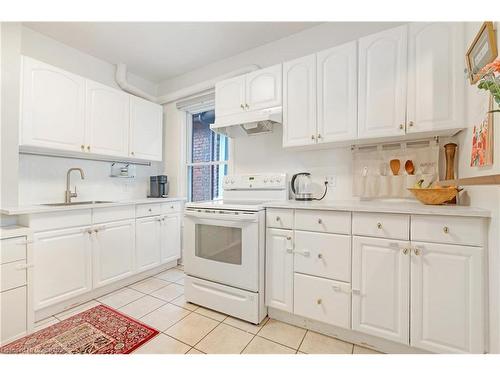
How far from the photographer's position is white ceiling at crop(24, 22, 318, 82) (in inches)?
88.5

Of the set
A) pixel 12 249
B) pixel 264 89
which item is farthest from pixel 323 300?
pixel 12 249

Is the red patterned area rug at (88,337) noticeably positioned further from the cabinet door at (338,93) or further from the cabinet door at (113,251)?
the cabinet door at (338,93)

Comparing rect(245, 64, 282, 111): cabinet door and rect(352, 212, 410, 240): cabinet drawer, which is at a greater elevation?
rect(245, 64, 282, 111): cabinet door

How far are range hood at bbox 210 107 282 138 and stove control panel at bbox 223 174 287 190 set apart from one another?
0.50 meters

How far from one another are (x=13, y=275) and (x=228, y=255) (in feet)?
4.95

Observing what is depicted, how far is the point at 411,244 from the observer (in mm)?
1334

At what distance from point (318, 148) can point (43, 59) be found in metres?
3.03

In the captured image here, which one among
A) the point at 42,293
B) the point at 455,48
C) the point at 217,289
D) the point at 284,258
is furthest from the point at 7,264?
the point at 455,48

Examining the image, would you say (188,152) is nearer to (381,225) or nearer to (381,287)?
→ (381,225)

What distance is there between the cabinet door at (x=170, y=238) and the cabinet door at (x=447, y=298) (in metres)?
2.55

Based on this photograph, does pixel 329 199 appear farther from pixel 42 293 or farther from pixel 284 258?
pixel 42 293

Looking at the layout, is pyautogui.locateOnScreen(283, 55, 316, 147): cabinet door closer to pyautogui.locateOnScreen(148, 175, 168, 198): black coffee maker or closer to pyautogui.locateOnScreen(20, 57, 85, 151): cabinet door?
pyautogui.locateOnScreen(148, 175, 168, 198): black coffee maker

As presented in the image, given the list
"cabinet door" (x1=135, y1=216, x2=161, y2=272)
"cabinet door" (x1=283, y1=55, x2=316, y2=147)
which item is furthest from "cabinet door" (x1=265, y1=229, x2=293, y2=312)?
"cabinet door" (x1=135, y1=216, x2=161, y2=272)
